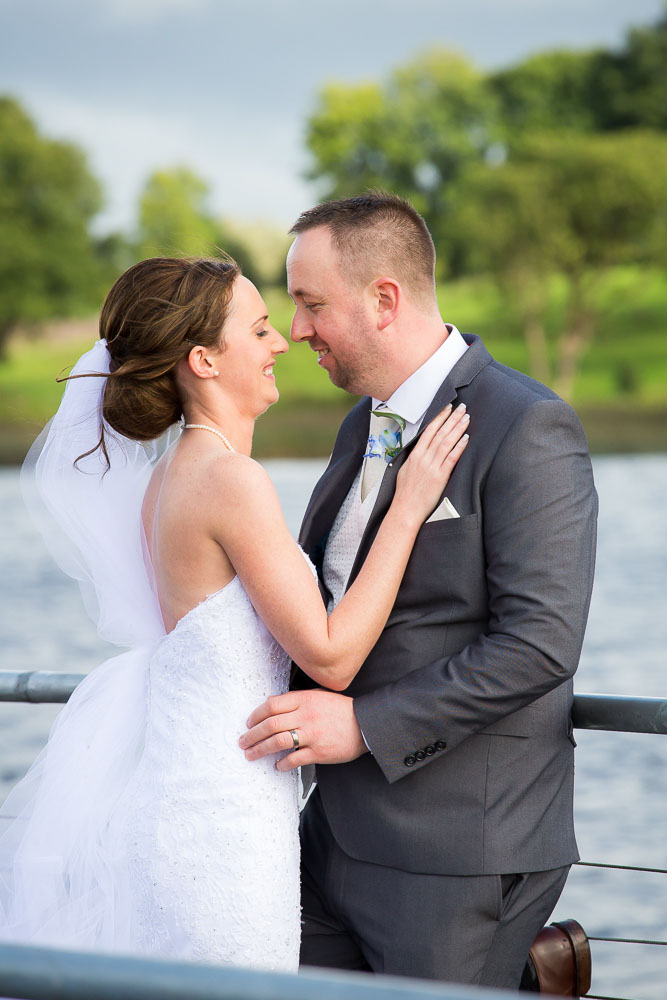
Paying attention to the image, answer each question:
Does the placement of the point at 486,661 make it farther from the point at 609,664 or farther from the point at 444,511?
the point at 609,664

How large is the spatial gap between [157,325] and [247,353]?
0.22 meters

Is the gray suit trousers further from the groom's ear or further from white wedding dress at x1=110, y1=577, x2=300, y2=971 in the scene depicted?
the groom's ear

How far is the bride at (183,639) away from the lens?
101 inches

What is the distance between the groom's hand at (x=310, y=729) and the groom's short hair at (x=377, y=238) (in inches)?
39.0

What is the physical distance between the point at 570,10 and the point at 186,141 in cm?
1953

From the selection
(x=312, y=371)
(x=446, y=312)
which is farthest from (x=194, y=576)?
(x=446, y=312)

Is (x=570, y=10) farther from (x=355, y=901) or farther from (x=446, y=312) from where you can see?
(x=355, y=901)

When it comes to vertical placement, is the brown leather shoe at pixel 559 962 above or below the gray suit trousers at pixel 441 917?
below

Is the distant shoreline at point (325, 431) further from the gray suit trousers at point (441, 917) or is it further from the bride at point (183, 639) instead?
the gray suit trousers at point (441, 917)

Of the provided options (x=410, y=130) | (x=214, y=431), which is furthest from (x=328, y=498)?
(x=410, y=130)

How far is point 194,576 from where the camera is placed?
2672mm

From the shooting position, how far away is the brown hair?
2771 millimetres

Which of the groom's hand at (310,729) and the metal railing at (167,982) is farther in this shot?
the groom's hand at (310,729)

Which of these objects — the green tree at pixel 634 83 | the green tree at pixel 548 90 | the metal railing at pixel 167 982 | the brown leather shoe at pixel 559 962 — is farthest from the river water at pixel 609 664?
the green tree at pixel 548 90
